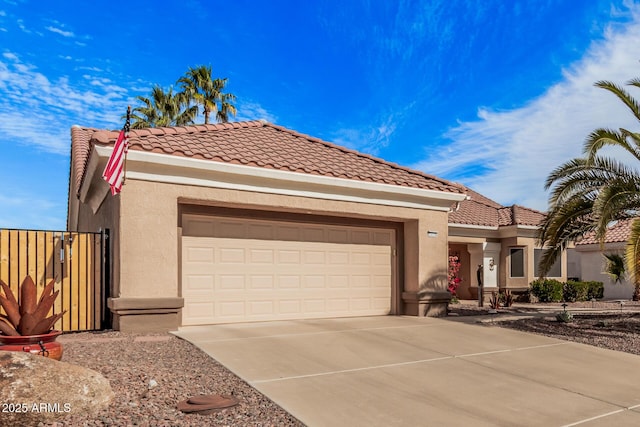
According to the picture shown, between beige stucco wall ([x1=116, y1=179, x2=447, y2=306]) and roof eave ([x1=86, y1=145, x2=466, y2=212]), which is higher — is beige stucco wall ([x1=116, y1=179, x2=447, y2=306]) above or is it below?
below

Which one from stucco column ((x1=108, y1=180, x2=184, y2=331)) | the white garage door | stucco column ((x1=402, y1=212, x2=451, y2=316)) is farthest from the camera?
stucco column ((x1=402, y1=212, x2=451, y2=316))

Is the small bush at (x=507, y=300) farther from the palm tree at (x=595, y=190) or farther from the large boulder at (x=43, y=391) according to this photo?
the large boulder at (x=43, y=391)

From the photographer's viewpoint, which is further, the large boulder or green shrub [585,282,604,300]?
green shrub [585,282,604,300]

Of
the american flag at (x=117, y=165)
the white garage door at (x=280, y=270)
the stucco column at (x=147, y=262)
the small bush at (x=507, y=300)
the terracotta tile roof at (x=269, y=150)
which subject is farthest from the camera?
the small bush at (x=507, y=300)

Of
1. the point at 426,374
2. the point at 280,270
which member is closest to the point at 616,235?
the point at 280,270

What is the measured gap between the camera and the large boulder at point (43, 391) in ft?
14.2

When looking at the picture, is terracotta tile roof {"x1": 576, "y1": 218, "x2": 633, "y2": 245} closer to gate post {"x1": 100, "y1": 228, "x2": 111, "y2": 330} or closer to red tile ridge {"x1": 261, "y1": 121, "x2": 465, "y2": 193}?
red tile ridge {"x1": 261, "y1": 121, "x2": 465, "y2": 193}

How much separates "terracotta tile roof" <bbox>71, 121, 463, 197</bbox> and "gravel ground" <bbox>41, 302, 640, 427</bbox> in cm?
378

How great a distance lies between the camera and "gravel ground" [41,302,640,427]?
4.78 m

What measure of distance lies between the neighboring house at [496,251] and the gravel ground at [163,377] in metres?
10.9

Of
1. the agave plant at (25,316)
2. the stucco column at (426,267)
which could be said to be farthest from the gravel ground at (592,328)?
the agave plant at (25,316)

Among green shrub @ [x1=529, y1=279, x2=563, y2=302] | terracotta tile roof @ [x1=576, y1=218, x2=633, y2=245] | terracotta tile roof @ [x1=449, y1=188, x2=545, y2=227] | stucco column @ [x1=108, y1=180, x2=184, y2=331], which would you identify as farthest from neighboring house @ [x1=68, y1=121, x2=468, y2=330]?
terracotta tile roof @ [x1=576, y1=218, x2=633, y2=245]

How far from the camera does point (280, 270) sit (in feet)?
38.5

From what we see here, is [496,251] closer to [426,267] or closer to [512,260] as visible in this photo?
[512,260]
